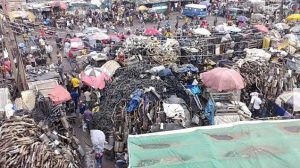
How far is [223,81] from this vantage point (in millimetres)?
16609

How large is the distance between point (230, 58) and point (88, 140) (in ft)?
34.5

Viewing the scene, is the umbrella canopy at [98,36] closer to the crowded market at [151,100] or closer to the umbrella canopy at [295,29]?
the crowded market at [151,100]

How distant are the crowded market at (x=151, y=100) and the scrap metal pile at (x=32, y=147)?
3cm

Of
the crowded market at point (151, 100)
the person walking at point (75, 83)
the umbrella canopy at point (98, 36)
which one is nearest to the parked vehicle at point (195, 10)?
the crowded market at point (151, 100)

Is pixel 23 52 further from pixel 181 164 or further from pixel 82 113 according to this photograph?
pixel 181 164

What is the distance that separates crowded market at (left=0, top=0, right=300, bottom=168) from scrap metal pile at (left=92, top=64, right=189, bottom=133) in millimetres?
44

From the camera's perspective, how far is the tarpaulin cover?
9617mm

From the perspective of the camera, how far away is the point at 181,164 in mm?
9609

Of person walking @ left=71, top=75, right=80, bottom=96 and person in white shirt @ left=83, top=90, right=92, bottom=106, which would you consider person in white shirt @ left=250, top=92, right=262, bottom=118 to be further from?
person walking @ left=71, top=75, right=80, bottom=96

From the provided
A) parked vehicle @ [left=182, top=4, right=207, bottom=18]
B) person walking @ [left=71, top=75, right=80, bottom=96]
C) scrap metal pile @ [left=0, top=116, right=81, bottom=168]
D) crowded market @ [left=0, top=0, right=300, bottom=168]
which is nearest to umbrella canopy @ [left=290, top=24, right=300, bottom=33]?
crowded market @ [left=0, top=0, right=300, bottom=168]

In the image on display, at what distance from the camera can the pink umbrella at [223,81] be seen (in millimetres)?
16578

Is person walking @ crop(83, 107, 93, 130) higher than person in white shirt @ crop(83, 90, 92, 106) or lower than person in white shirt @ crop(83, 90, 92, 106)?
lower

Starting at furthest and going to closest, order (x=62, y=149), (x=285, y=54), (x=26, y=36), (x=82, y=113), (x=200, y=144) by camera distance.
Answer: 1. (x=26, y=36)
2. (x=285, y=54)
3. (x=82, y=113)
4. (x=62, y=149)
5. (x=200, y=144)

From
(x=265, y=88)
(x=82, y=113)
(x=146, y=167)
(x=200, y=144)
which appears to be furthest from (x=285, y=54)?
(x=146, y=167)
